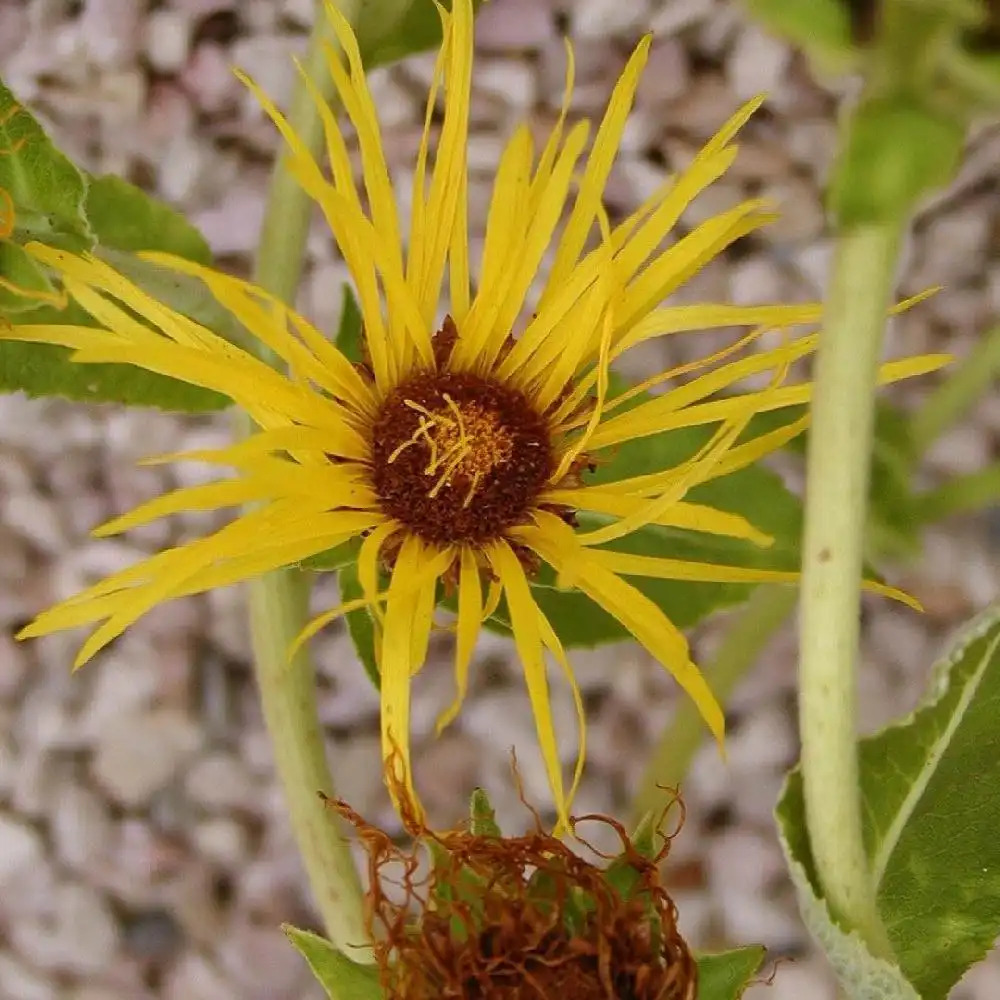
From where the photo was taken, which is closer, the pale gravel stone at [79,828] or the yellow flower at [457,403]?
the yellow flower at [457,403]

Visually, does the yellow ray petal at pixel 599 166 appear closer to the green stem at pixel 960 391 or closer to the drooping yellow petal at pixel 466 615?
the drooping yellow petal at pixel 466 615

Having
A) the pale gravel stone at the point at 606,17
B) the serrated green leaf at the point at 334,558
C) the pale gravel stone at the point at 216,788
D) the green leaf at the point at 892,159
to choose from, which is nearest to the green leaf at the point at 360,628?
the serrated green leaf at the point at 334,558

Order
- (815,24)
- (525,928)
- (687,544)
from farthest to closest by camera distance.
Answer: (687,544) → (525,928) → (815,24)

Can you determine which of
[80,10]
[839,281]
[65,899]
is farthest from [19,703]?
[839,281]

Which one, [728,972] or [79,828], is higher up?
[79,828]

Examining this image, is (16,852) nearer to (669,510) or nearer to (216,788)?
(216,788)

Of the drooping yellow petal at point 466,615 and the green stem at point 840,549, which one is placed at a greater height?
the drooping yellow petal at point 466,615

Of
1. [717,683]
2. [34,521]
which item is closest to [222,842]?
[34,521]

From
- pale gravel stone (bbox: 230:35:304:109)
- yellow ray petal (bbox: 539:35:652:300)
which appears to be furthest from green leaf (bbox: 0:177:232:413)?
pale gravel stone (bbox: 230:35:304:109)
